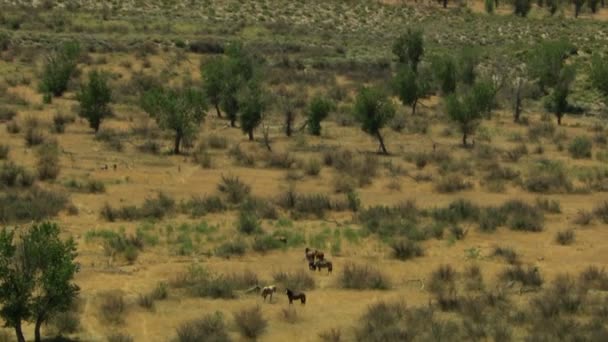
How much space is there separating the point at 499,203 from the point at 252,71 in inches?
933

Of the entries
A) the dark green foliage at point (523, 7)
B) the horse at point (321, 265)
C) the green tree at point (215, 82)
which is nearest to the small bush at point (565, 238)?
the horse at point (321, 265)

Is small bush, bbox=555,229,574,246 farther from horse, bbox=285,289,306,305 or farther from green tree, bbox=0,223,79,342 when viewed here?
green tree, bbox=0,223,79,342

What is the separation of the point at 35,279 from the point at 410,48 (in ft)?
154

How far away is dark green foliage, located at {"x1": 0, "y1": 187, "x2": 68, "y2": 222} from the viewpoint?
25.8m

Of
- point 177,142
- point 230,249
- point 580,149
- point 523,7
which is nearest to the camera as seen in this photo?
point 230,249

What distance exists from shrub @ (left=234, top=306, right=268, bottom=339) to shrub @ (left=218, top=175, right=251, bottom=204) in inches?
457

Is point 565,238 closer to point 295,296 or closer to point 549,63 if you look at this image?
point 295,296

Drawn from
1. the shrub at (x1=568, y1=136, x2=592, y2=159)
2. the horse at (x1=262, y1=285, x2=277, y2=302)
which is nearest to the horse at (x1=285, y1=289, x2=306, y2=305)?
the horse at (x1=262, y1=285, x2=277, y2=302)

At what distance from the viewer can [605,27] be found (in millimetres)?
79562

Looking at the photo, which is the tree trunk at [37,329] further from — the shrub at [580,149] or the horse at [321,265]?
the shrub at [580,149]

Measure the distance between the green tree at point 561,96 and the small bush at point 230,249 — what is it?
29.4m

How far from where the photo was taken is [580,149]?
131 ft

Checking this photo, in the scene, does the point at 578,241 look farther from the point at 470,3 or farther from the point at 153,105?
the point at 470,3

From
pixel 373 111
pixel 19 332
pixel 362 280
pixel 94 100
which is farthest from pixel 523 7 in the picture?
pixel 19 332
